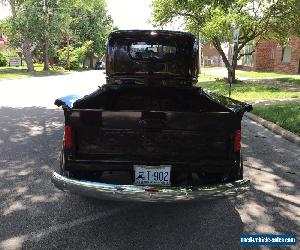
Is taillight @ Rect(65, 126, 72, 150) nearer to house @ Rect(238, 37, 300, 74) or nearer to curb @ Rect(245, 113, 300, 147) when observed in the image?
curb @ Rect(245, 113, 300, 147)

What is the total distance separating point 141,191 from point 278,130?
693 centimetres

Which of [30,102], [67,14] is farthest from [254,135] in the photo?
[67,14]

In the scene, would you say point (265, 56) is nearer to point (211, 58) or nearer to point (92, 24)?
point (92, 24)

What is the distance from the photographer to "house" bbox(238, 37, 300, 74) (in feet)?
134

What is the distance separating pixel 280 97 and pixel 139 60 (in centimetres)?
1174

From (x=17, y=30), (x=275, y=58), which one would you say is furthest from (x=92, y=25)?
(x=275, y=58)

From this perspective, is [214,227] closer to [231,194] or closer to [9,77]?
[231,194]

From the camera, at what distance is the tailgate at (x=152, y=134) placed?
3986 mm

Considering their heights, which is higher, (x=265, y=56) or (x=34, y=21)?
(x=34, y=21)

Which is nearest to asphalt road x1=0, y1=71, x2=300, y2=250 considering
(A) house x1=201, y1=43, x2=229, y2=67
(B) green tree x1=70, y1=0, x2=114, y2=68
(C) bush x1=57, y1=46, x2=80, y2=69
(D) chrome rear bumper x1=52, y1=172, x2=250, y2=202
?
(D) chrome rear bumper x1=52, y1=172, x2=250, y2=202

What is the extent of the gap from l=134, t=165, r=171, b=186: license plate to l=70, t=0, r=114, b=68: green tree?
220 feet

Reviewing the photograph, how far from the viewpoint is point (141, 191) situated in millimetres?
3777

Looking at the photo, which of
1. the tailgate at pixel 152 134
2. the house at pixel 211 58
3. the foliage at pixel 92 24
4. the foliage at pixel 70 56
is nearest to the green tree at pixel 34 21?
the foliage at pixel 70 56

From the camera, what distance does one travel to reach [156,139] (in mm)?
4062
